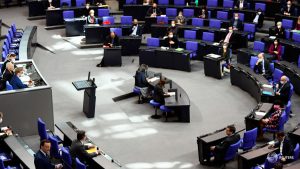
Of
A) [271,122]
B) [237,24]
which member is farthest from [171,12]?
[271,122]

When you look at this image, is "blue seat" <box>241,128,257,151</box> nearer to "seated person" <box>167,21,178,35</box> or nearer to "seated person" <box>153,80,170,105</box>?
"seated person" <box>153,80,170,105</box>

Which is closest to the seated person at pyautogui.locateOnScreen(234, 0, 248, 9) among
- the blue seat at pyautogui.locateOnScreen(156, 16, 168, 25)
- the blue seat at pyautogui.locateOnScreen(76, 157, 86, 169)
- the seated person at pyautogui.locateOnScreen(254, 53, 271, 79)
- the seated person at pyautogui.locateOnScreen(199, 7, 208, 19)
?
the seated person at pyautogui.locateOnScreen(199, 7, 208, 19)

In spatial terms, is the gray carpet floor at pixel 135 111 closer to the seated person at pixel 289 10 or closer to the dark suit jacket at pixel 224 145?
the dark suit jacket at pixel 224 145

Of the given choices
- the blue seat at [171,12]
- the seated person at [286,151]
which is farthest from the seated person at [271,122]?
the blue seat at [171,12]

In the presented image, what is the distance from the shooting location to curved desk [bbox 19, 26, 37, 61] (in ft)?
58.9

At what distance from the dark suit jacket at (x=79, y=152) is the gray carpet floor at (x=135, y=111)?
177cm

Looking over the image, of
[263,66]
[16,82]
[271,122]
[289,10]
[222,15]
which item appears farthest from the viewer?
[222,15]

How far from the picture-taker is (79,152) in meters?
11.2

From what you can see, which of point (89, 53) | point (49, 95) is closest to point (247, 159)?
point (49, 95)

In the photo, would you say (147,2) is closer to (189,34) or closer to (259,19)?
(189,34)

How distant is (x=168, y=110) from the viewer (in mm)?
15172

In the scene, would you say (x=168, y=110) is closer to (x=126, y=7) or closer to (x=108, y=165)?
(x=108, y=165)

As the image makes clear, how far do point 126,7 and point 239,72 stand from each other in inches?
351

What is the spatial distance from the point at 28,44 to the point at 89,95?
5.42 meters
